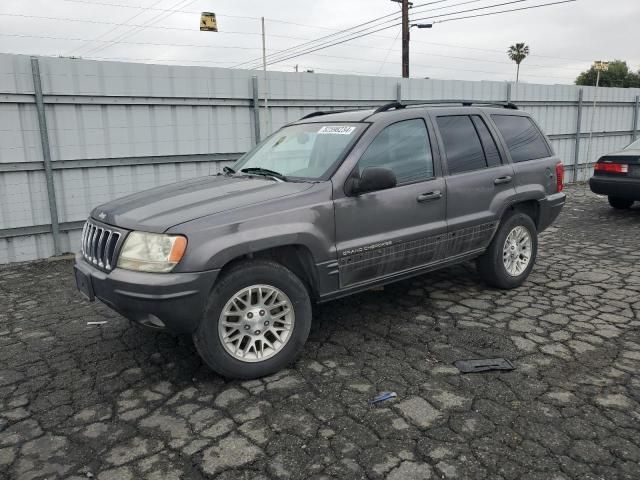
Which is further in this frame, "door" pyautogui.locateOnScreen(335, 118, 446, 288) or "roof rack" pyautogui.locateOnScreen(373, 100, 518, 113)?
"roof rack" pyautogui.locateOnScreen(373, 100, 518, 113)

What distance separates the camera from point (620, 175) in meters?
8.84

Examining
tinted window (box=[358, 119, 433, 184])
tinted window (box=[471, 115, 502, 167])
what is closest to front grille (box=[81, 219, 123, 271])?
tinted window (box=[358, 119, 433, 184])

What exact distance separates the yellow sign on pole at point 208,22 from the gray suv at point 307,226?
412 centimetres

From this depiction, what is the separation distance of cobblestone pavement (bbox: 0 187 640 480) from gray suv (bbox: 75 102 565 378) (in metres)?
0.41

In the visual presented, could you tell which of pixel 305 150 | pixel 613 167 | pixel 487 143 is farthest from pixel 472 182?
pixel 613 167

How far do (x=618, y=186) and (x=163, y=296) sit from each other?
27.4ft

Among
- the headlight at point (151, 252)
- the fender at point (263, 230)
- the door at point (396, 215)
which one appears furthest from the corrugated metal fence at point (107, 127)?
the fender at point (263, 230)

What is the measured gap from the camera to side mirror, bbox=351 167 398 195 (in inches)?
150

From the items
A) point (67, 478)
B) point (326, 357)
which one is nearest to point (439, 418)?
point (326, 357)

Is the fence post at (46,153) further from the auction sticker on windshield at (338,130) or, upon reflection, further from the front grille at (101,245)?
the auction sticker on windshield at (338,130)

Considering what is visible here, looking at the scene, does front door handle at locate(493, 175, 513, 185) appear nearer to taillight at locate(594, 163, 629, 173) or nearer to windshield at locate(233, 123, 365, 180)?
windshield at locate(233, 123, 365, 180)

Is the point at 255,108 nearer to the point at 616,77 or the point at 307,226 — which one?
the point at 307,226

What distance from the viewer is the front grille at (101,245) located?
3.47m

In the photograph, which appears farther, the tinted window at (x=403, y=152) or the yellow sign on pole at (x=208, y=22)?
the yellow sign on pole at (x=208, y=22)
